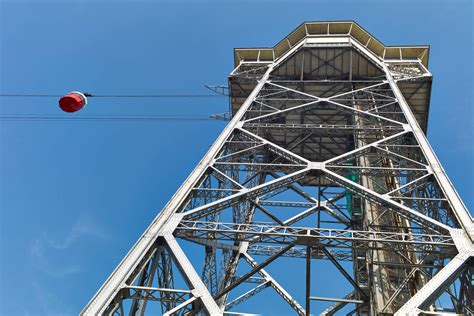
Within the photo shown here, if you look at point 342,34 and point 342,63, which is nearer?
point 342,63

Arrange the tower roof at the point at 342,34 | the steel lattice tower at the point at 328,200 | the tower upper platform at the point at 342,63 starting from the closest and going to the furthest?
1. the steel lattice tower at the point at 328,200
2. the tower upper platform at the point at 342,63
3. the tower roof at the point at 342,34

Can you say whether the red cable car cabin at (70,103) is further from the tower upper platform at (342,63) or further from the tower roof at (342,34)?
the tower roof at (342,34)

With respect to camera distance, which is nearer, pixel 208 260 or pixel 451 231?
pixel 451 231

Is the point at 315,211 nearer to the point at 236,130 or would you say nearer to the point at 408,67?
the point at 236,130

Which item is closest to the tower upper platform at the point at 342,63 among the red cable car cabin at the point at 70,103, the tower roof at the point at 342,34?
the tower roof at the point at 342,34

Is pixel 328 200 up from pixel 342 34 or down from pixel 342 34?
down

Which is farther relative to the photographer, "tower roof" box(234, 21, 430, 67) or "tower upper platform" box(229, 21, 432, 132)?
"tower roof" box(234, 21, 430, 67)

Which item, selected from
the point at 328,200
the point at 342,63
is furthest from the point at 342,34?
the point at 328,200

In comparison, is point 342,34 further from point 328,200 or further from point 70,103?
point 70,103

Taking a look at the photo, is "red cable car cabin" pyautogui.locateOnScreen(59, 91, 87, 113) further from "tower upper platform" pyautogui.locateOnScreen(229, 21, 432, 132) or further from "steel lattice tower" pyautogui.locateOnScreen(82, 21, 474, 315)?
"tower upper platform" pyautogui.locateOnScreen(229, 21, 432, 132)

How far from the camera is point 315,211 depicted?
1667 cm

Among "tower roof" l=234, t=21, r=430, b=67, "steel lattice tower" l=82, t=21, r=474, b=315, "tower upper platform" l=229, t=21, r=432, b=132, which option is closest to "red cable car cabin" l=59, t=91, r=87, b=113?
"steel lattice tower" l=82, t=21, r=474, b=315

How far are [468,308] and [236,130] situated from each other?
898 cm

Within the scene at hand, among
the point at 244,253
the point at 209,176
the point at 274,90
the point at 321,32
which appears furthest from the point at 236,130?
the point at 321,32
